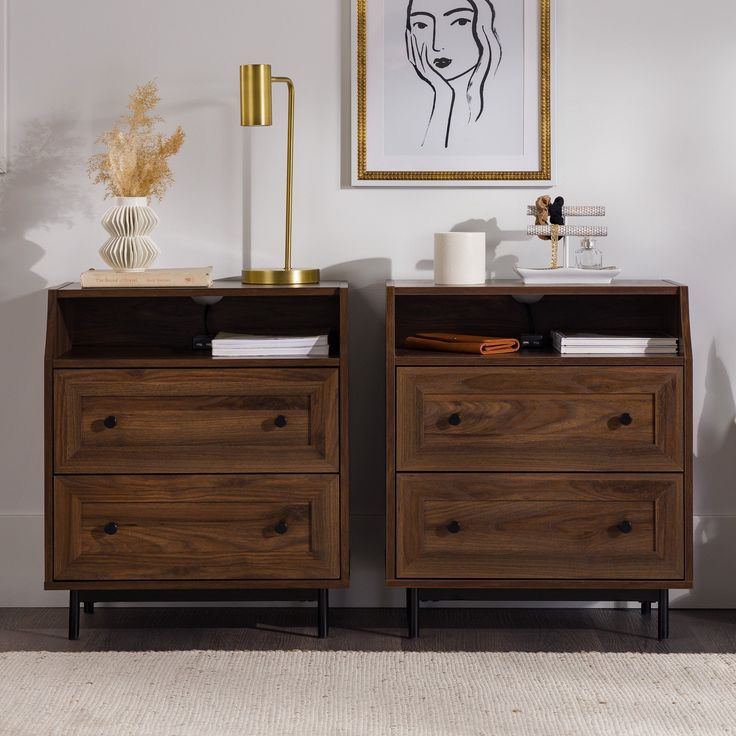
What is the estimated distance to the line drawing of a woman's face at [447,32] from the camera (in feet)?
9.52

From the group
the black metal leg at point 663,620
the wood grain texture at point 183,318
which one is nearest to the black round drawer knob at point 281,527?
the wood grain texture at point 183,318

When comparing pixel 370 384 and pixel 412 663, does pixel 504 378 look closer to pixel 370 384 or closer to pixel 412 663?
pixel 370 384

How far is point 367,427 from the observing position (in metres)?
3.04

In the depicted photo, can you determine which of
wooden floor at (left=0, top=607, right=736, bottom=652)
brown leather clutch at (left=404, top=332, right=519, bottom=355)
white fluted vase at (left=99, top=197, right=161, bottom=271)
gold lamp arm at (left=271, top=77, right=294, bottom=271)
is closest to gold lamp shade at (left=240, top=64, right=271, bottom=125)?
gold lamp arm at (left=271, top=77, right=294, bottom=271)

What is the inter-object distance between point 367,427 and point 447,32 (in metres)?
1.15

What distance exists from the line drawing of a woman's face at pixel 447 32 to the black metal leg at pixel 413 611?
4.71ft

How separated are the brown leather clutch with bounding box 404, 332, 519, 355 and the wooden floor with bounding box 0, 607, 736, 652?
2.54ft

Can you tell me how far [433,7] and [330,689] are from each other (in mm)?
1855

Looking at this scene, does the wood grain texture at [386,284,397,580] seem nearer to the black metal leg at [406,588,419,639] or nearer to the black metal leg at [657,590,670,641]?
the black metal leg at [406,588,419,639]

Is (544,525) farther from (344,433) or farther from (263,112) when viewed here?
(263,112)

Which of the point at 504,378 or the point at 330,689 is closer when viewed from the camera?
the point at 330,689

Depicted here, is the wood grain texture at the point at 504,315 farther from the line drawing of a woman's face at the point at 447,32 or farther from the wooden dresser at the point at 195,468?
the line drawing of a woman's face at the point at 447,32

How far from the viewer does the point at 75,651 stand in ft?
8.73

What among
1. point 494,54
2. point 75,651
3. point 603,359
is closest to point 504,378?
point 603,359
